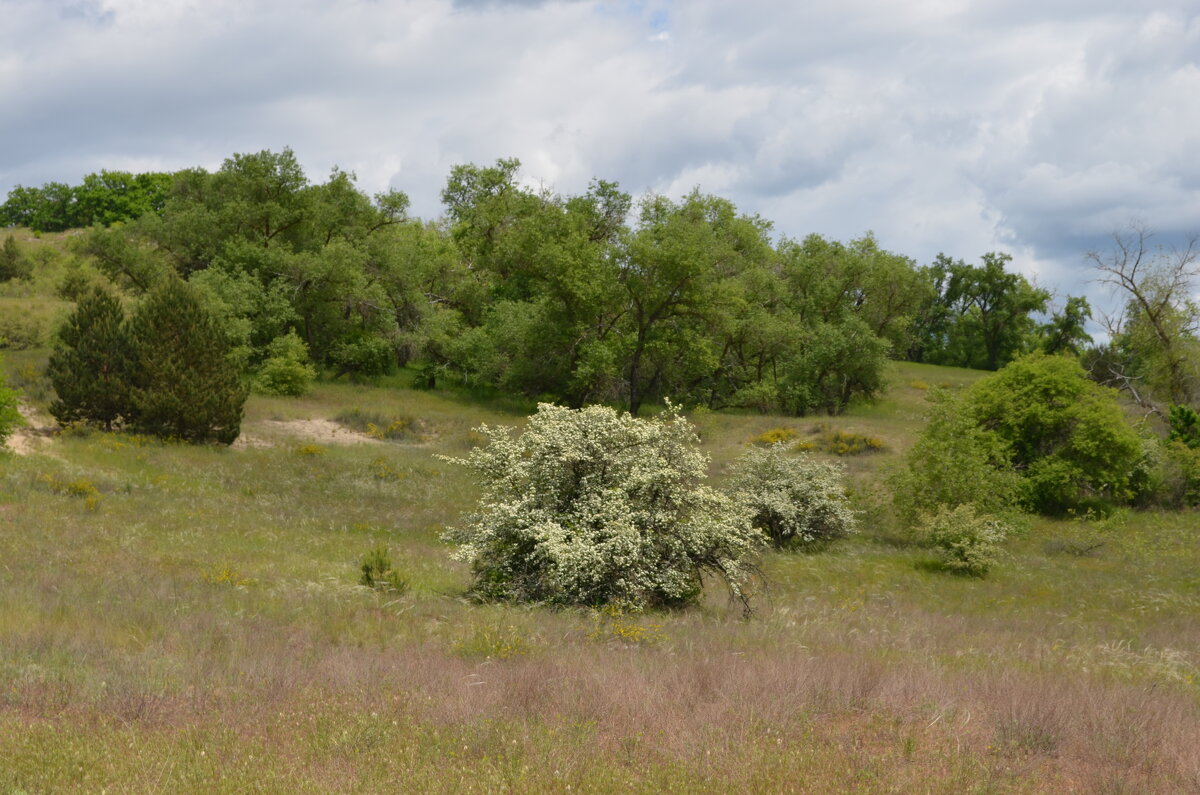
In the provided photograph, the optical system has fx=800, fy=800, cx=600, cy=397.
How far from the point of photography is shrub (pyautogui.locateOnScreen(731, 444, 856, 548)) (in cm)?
2417

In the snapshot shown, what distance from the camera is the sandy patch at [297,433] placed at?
1265 inches

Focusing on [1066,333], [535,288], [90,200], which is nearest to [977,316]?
[1066,333]

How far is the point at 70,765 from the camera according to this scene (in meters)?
5.24

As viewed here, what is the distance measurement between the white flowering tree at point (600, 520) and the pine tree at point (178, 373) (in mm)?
17973

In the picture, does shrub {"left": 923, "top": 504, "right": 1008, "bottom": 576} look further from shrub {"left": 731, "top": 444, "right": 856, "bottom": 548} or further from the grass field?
shrub {"left": 731, "top": 444, "right": 856, "bottom": 548}

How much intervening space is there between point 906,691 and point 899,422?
43.6m

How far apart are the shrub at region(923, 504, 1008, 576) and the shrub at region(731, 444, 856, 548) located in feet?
10.1

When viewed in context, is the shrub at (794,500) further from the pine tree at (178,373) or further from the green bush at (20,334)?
the green bush at (20,334)

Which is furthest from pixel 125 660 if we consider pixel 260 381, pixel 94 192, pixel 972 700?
pixel 94 192

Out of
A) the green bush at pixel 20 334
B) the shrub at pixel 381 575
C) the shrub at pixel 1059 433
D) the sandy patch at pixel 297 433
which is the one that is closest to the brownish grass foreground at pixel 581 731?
the shrub at pixel 381 575

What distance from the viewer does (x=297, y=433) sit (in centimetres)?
3547

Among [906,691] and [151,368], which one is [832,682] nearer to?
[906,691]

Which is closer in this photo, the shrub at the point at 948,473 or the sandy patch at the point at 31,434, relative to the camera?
the sandy patch at the point at 31,434

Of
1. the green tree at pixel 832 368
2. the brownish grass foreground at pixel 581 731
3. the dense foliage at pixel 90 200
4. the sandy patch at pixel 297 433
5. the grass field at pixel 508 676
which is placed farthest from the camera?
the dense foliage at pixel 90 200
